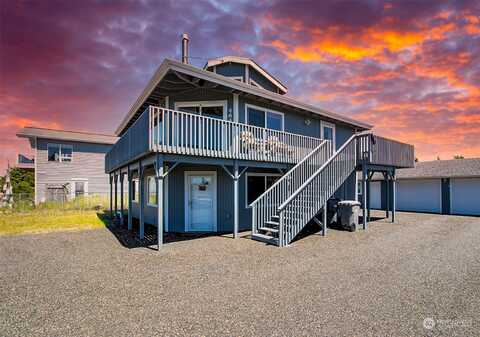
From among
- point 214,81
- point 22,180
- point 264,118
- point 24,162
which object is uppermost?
point 214,81

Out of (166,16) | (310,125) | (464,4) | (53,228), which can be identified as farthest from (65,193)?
(464,4)

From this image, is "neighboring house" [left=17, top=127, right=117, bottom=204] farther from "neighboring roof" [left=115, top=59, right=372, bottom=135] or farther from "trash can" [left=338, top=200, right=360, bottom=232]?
"trash can" [left=338, top=200, right=360, bottom=232]

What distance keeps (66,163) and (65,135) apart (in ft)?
8.30

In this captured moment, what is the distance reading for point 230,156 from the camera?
9.09 meters

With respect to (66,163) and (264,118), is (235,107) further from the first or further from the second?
(66,163)

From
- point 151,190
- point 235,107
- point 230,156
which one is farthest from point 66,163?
point 230,156

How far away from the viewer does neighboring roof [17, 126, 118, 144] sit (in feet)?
68.0

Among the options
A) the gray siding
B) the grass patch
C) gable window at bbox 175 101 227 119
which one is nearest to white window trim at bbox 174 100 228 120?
gable window at bbox 175 101 227 119

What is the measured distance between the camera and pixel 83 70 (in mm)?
14180

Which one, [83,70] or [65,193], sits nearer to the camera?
[83,70]

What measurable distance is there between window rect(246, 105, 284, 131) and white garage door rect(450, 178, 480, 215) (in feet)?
49.2

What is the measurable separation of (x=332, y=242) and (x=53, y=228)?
40.0 ft

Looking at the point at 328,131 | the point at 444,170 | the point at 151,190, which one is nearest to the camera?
the point at 151,190

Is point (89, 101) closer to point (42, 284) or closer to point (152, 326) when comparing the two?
point (42, 284)
